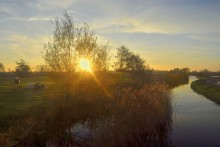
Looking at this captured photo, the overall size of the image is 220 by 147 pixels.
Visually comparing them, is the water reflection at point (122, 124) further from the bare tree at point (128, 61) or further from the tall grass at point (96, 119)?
the bare tree at point (128, 61)

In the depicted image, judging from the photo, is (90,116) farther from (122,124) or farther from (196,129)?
(122,124)

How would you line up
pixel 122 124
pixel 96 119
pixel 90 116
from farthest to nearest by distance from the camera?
1. pixel 90 116
2. pixel 96 119
3. pixel 122 124

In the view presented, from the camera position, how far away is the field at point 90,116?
17156 millimetres

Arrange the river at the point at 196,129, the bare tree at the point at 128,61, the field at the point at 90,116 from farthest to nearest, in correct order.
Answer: the bare tree at the point at 128,61, the river at the point at 196,129, the field at the point at 90,116

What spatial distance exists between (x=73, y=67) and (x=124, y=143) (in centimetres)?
1273

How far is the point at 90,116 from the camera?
2619 centimetres

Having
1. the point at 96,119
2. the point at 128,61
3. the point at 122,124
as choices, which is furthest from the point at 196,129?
the point at 128,61

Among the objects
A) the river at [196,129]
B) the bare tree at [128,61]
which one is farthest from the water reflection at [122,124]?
the bare tree at [128,61]

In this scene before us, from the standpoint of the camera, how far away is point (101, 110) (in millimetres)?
27031

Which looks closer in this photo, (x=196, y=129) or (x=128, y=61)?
(x=196, y=129)

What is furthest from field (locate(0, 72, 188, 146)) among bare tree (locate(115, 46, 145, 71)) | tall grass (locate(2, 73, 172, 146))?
bare tree (locate(115, 46, 145, 71))

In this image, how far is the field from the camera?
17.2 m

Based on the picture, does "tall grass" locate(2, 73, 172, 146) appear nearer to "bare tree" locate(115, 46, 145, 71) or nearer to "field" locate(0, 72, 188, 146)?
"field" locate(0, 72, 188, 146)

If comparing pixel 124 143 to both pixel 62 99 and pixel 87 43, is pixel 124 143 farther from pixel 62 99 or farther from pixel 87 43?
pixel 87 43
